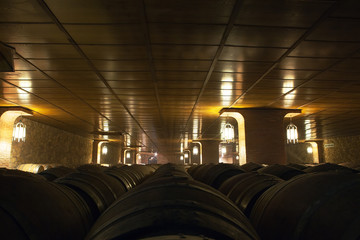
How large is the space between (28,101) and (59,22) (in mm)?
7501

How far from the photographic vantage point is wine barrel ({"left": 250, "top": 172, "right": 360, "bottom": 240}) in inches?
55.7

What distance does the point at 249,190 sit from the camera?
2.77m

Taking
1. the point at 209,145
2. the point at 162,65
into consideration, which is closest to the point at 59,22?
the point at 162,65

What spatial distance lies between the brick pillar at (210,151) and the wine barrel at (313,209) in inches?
917

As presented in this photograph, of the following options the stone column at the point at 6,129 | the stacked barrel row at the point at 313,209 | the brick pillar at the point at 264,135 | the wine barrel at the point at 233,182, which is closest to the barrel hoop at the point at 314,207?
the stacked barrel row at the point at 313,209

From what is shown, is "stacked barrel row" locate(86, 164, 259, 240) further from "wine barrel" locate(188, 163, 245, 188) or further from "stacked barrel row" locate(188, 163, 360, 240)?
"wine barrel" locate(188, 163, 245, 188)

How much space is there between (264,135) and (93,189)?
9520 mm

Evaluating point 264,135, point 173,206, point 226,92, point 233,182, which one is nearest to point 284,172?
point 233,182

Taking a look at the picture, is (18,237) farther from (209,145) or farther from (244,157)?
(209,145)

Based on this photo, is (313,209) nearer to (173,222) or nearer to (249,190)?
(173,222)

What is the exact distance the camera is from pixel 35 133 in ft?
52.4

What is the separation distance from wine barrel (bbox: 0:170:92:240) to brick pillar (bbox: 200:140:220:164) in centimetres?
2344

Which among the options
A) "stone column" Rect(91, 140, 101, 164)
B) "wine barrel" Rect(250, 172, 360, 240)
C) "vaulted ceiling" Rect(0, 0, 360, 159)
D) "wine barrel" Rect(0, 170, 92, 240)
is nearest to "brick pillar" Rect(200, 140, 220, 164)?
"stone column" Rect(91, 140, 101, 164)

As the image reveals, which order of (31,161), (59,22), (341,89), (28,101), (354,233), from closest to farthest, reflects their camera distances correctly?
(354,233) < (59,22) < (341,89) < (28,101) < (31,161)
